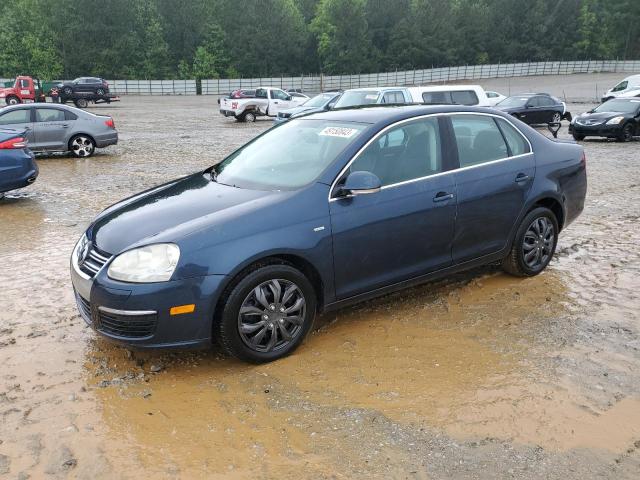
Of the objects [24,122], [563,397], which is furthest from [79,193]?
[563,397]

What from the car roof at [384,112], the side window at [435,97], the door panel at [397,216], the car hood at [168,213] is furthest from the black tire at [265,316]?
the side window at [435,97]

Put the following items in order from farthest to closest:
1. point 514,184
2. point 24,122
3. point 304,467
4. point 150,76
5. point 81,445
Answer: point 150,76 < point 24,122 < point 514,184 < point 81,445 < point 304,467

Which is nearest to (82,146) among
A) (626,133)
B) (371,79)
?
(626,133)

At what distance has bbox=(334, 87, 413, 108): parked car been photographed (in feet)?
53.2

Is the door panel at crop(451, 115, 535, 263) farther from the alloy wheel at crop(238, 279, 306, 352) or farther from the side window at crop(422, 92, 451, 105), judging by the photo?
the side window at crop(422, 92, 451, 105)

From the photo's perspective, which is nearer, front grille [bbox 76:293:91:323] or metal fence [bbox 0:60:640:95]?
front grille [bbox 76:293:91:323]

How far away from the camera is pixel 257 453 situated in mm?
3197

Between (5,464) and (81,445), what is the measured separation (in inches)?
14.3

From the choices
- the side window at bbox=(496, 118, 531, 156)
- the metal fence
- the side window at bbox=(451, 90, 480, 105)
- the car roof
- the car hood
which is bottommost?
the metal fence

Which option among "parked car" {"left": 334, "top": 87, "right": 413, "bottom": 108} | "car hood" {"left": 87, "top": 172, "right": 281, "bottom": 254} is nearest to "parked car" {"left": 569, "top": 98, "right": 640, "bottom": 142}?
"parked car" {"left": 334, "top": 87, "right": 413, "bottom": 108}

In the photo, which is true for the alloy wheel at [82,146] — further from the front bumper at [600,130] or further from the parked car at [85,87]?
the parked car at [85,87]

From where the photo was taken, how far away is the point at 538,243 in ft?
19.0

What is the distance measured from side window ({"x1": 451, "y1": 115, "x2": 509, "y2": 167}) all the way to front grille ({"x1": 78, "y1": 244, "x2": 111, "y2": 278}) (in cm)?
288

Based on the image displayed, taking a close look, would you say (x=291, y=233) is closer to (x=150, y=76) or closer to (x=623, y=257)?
(x=623, y=257)
